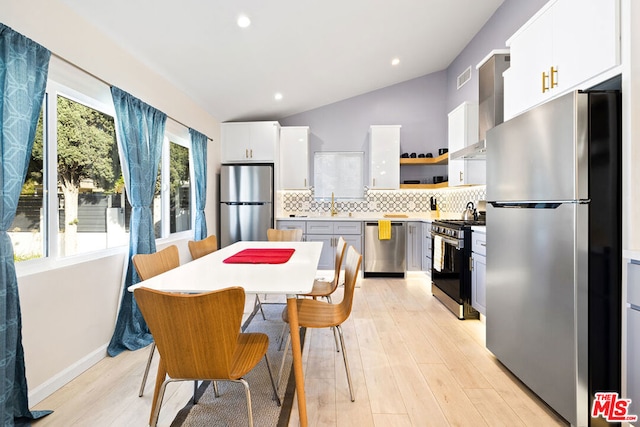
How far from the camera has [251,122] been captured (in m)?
5.08

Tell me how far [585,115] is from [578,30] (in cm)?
56

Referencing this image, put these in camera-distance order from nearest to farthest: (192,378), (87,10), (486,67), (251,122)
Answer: (192,378) → (87,10) → (486,67) → (251,122)

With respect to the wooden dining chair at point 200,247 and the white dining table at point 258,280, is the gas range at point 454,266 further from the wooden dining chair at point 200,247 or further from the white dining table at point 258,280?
the wooden dining chair at point 200,247

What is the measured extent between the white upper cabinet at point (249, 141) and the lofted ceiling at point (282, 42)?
22 cm

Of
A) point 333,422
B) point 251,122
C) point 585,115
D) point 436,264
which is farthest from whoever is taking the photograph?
point 251,122

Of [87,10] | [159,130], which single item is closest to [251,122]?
[159,130]

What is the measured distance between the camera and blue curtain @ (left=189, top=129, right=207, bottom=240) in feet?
13.7

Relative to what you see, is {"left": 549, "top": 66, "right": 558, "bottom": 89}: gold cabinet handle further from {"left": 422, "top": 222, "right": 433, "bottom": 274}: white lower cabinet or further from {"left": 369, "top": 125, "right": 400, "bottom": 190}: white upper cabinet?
{"left": 369, "top": 125, "right": 400, "bottom": 190}: white upper cabinet

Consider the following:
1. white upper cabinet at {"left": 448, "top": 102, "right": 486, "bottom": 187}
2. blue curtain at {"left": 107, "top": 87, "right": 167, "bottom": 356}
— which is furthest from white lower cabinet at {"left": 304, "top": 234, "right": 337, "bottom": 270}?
blue curtain at {"left": 107, "top": 87, "right": 167, "bottom": 356}

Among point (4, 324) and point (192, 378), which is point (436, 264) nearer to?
point (192, 378)

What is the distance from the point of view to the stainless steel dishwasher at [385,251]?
493 cm

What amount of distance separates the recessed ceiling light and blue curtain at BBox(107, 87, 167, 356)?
113cm

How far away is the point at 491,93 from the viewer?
10.6 ft

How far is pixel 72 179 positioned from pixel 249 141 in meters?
2.92
